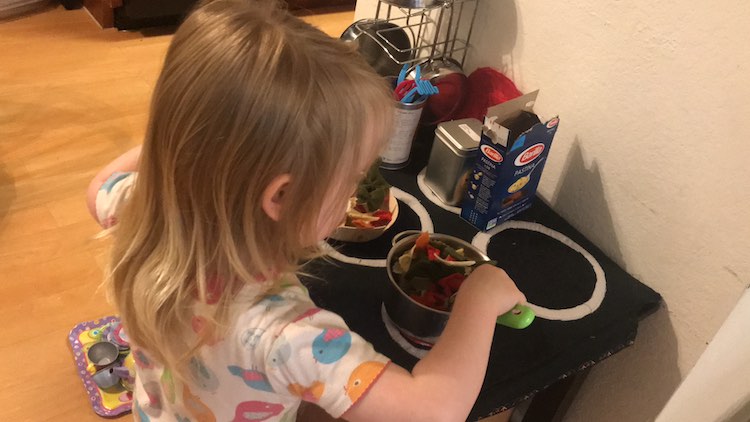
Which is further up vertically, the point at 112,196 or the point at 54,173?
the point at 112,196

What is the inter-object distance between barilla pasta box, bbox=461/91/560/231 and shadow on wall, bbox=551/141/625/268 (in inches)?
2.4

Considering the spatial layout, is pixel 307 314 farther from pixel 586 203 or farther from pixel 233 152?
pixel 586 203

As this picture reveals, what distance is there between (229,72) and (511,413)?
836mm

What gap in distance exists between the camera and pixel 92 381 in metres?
1.25

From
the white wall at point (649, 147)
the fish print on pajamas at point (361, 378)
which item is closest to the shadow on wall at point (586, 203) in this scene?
the white wall at point (649, 147)

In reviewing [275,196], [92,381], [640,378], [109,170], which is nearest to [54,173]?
[92,381]

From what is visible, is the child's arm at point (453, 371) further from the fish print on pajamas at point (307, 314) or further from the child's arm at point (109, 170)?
the child's arm at point (109, 170)

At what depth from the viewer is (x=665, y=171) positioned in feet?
2.99

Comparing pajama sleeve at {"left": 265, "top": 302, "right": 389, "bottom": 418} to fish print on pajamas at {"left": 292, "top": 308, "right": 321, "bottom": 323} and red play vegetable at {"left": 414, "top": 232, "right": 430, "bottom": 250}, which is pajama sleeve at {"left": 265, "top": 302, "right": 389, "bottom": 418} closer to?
fish print on pajamas at {"left": 292, "top": 308, "right": 321, "bottom": 323}

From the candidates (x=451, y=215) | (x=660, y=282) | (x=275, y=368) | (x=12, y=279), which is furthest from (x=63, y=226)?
(x=660, y=282)

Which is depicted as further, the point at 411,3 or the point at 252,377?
the point at 411,3

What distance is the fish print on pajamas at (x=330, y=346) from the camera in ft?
2.02

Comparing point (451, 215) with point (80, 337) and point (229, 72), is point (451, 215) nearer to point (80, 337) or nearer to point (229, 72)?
point (229, 72)

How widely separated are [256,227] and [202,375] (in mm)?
173
